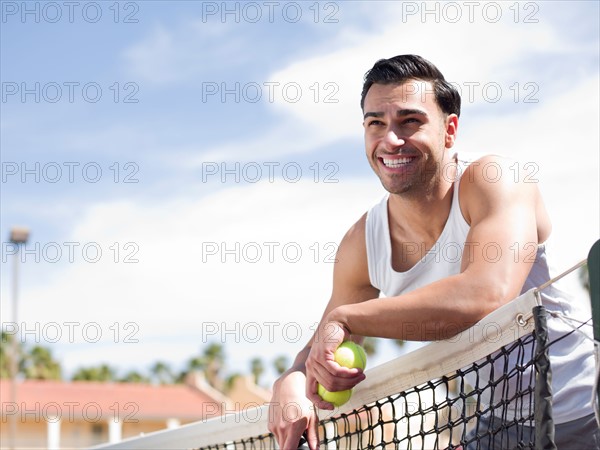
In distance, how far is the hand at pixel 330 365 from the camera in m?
3.56

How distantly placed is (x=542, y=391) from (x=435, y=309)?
53 centimetres

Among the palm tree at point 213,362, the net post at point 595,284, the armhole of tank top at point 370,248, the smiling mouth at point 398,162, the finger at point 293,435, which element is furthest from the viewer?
the palm tree at point 213,362

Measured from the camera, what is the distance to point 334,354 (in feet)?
11.9

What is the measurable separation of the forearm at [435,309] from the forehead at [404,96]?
891mm

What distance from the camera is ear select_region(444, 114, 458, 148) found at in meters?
4.11

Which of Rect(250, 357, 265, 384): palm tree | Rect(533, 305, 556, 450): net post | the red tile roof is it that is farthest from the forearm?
Rect(250, 357, 265, 384): palm tree

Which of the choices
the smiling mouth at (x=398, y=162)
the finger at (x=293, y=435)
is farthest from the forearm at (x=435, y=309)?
the smiling mouth at (x=398, y=162)

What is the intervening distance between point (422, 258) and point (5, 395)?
4553cm

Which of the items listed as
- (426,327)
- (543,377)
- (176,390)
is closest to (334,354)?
(426,327)

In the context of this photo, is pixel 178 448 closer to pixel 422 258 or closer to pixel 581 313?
Result: pixel 422 258

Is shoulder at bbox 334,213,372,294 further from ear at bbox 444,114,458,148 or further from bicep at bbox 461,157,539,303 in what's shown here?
bicep at bbox 461,157,539,303

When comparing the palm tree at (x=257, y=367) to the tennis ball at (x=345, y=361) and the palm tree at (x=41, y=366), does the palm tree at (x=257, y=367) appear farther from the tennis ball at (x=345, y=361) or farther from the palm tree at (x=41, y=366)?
the tennis ball at (x=345, y=361)

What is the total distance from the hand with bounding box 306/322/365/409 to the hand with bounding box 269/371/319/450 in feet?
0.47

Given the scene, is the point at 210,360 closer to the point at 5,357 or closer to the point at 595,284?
the point at 5,357
